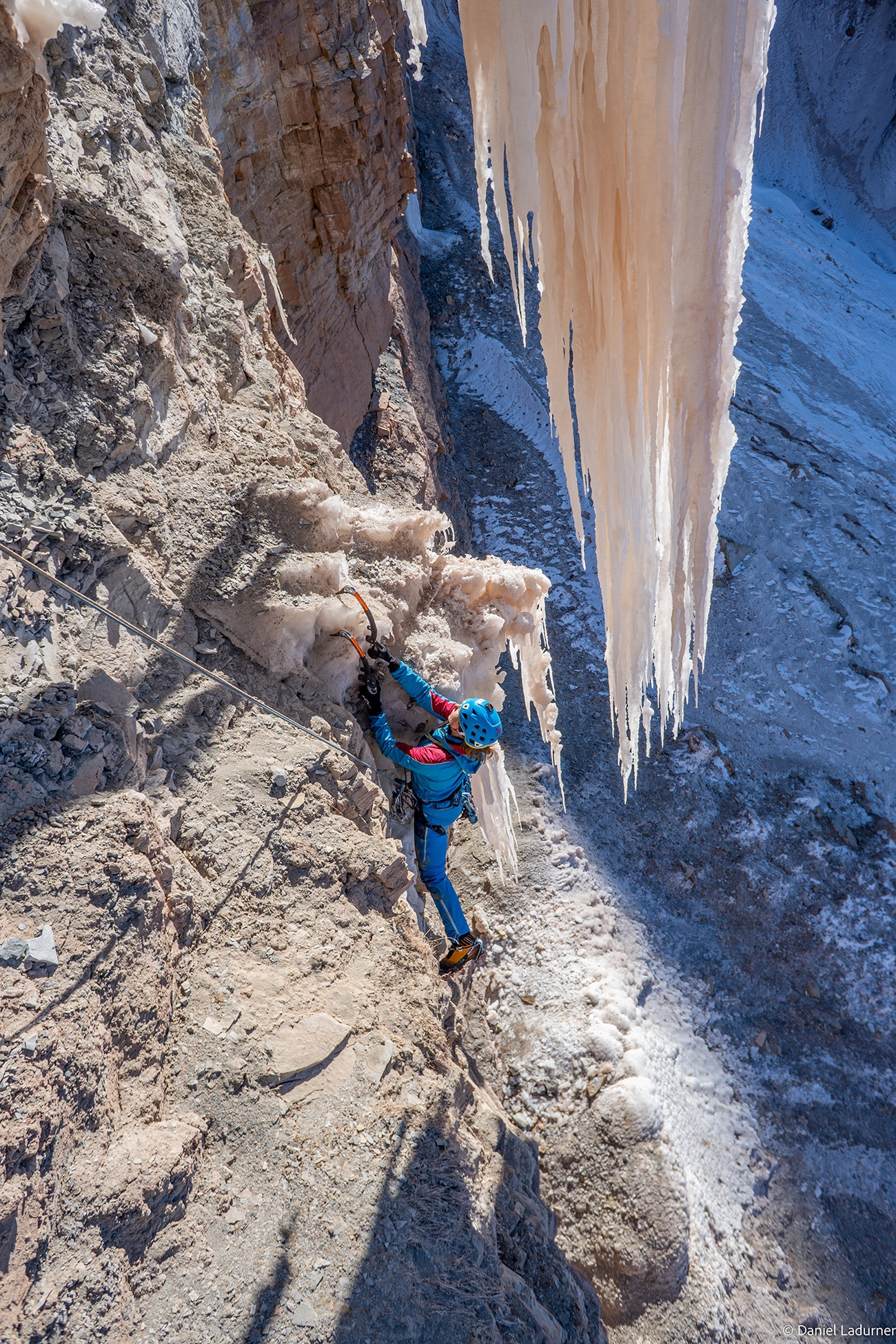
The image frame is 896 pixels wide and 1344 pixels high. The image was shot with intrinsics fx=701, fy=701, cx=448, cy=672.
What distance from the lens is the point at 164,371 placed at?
3344mm

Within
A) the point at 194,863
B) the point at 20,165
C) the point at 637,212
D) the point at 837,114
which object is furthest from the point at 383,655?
the point at 837,114

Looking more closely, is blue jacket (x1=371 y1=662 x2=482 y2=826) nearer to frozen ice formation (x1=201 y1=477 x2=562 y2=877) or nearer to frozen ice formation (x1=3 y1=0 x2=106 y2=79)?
frozen ice formation (x1=201 y1=477 x2=562 y2=877)

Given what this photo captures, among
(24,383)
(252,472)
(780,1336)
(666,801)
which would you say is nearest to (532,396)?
(666,801)

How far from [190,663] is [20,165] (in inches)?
71.0

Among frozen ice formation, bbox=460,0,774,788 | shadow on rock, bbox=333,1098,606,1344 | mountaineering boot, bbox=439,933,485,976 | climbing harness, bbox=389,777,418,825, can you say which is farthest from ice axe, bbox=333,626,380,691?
shadow on rock, bbox=333,1098,606,1344

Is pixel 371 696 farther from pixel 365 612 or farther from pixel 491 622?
pixel 491 622

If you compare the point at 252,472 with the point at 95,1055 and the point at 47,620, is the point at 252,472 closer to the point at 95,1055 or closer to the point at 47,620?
the point at 47,620

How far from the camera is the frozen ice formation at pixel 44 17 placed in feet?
6.42

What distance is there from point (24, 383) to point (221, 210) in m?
2.31

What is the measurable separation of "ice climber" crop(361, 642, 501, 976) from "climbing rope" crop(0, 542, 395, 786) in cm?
26

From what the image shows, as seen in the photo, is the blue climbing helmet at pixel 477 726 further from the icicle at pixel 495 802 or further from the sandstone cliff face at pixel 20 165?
the sandstone cliff face at pixel 20 165

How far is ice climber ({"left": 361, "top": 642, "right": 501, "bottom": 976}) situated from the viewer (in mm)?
3631

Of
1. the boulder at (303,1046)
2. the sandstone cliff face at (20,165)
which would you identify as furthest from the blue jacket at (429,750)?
the sandstone cliff face at (20,165)

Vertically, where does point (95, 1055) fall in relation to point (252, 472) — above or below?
below
